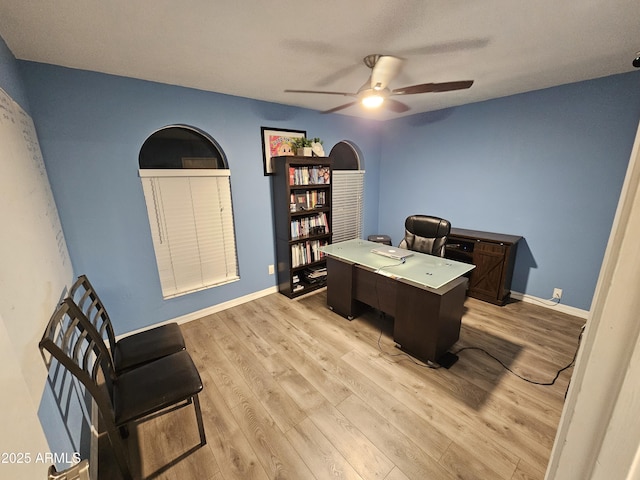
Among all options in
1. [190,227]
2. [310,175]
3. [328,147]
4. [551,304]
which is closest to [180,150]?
[190,227]

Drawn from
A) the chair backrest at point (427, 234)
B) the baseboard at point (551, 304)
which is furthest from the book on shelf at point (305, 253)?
the baseboard at point (551, 304)

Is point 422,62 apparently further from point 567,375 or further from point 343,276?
point 567,375

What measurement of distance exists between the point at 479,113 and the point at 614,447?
148 inches

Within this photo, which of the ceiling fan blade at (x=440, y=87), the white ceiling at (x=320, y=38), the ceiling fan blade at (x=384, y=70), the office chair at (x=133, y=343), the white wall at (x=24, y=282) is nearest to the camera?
the white wall at (x=24, y=282)

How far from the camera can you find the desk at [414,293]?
2.07 metres

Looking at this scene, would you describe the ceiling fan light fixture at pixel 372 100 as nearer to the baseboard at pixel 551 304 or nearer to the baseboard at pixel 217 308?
the baseboard at pixel 217 308

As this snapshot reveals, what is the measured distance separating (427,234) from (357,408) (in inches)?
73.2

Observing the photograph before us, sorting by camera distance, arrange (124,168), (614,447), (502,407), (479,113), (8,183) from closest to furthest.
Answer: (614,447), (8,183), (502,407), (124,168), (479,113)

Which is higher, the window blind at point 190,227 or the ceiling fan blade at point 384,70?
the ceiling fan blade at point 384,70

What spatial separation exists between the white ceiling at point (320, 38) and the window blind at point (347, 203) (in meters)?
1.85

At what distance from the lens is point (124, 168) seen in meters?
2.31

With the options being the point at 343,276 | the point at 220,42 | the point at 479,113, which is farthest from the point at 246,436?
the point at 479,113

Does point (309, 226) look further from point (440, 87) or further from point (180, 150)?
point (440, 87)

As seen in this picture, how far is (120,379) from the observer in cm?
149
